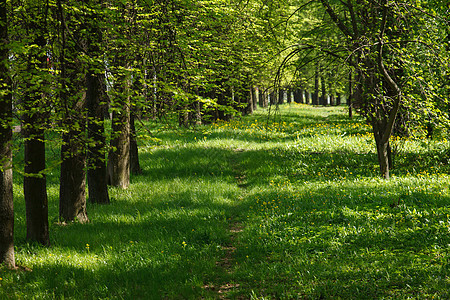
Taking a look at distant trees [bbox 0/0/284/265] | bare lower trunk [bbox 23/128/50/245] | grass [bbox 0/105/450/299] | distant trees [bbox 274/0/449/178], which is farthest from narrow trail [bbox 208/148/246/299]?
distant trees [bbox 274/0/449/178]

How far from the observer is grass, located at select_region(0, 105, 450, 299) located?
16.3ft

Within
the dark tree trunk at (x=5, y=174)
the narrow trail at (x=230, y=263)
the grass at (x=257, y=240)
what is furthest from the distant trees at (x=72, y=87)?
the narrow trail at (x=230, y=263)

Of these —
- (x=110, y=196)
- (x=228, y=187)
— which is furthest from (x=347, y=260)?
(x=110, y=196)

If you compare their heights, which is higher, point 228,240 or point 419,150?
point 419,150

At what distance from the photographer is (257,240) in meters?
6.60

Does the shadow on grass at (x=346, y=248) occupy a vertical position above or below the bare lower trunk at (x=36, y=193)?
below

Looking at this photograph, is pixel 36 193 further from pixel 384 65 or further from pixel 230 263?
pixel 384 65

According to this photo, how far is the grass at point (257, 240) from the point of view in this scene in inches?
196

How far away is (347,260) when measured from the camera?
5438 millimetres

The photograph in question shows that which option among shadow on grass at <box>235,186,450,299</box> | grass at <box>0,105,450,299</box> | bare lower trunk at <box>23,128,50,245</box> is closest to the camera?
shadow on grass at <box>235,186,450,299</box>

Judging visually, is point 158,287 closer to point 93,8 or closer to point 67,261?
point 67,261

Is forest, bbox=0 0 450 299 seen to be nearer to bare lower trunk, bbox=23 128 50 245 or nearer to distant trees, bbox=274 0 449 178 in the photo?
bare lower trunk, bbox=23 128 50 245

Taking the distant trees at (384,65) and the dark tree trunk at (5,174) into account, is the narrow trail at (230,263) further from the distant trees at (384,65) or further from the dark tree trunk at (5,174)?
the distant trees at (384,65)

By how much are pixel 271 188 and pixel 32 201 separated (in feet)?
20.9
